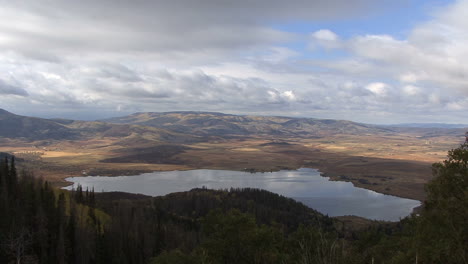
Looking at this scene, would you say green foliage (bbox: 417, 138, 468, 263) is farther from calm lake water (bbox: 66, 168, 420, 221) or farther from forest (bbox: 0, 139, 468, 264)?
calm lake water (bbox: 66, 168, 420, 221)

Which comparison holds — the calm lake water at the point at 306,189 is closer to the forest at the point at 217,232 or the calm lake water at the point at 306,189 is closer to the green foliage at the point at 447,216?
the forest at the point at 217,232

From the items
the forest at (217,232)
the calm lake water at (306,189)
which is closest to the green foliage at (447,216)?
the forest at (217,232)

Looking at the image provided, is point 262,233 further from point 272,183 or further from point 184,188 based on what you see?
point 272,183

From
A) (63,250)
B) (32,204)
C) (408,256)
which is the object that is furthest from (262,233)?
(32,204)

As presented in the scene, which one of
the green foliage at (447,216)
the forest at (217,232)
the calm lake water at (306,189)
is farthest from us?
the calm lake water at (306,189)

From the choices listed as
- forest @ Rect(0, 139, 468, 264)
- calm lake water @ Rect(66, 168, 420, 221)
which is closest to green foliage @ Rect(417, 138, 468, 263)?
forest @ Rect(0, 139, 468, 264)

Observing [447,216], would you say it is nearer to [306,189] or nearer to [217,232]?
[217,232]

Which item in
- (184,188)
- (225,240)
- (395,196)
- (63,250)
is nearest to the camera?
(225,240)
